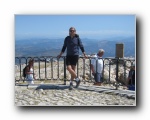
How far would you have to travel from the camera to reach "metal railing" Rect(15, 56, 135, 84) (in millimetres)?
8211

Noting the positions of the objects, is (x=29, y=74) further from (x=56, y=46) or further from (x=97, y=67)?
(x=97, y=67)

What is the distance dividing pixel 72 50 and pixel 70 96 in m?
0.62

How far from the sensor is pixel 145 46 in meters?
8.06

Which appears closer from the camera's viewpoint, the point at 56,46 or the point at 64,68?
the point at 56,46

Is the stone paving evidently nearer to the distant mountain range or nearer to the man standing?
the man standing

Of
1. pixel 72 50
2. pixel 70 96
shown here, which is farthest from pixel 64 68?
pixel 70 96

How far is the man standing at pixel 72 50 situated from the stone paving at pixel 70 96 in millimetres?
145

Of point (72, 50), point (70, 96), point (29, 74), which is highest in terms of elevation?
point (72, 50)

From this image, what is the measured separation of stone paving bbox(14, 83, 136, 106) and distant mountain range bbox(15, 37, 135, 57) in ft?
1.46

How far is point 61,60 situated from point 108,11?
913mm

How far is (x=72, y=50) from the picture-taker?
8.23 metres

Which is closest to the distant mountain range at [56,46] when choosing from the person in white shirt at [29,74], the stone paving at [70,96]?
the person in white shirt at [29,74]

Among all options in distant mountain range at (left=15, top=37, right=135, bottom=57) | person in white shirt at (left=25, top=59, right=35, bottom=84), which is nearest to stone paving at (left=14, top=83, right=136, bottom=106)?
person in white shirt at (left=25, top=59, right=35, bottom=84)

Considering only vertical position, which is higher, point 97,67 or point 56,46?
point 56,46
